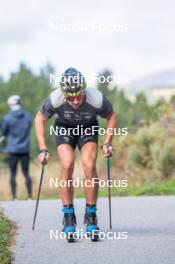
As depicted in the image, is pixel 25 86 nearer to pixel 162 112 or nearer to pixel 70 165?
pixel 162 112

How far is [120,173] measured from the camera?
22.9 m

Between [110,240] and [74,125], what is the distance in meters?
1.29

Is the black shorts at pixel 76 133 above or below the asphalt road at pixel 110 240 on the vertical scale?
above

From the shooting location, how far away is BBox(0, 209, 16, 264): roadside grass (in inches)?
310

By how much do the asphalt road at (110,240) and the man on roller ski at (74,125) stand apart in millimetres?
309

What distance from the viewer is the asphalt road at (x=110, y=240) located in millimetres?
8070

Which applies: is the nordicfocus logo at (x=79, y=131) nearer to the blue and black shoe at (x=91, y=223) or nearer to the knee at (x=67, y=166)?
the knee at (x=67, y=166)

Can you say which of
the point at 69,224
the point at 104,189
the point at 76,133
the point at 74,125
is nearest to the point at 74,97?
the point at 74,125

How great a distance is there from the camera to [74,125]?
961 centimetres

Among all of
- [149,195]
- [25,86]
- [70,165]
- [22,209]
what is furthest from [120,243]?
[25,86]

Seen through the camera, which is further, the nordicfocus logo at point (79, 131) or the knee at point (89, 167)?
the nordicfocus logo at point (79, 131)

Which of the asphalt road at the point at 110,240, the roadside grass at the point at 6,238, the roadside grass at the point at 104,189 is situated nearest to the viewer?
the roadside grass at the point at 6,238

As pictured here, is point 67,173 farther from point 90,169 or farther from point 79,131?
point 79,131

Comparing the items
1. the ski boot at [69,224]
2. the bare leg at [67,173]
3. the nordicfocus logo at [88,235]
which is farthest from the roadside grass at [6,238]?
the bare leg at [67,173]
